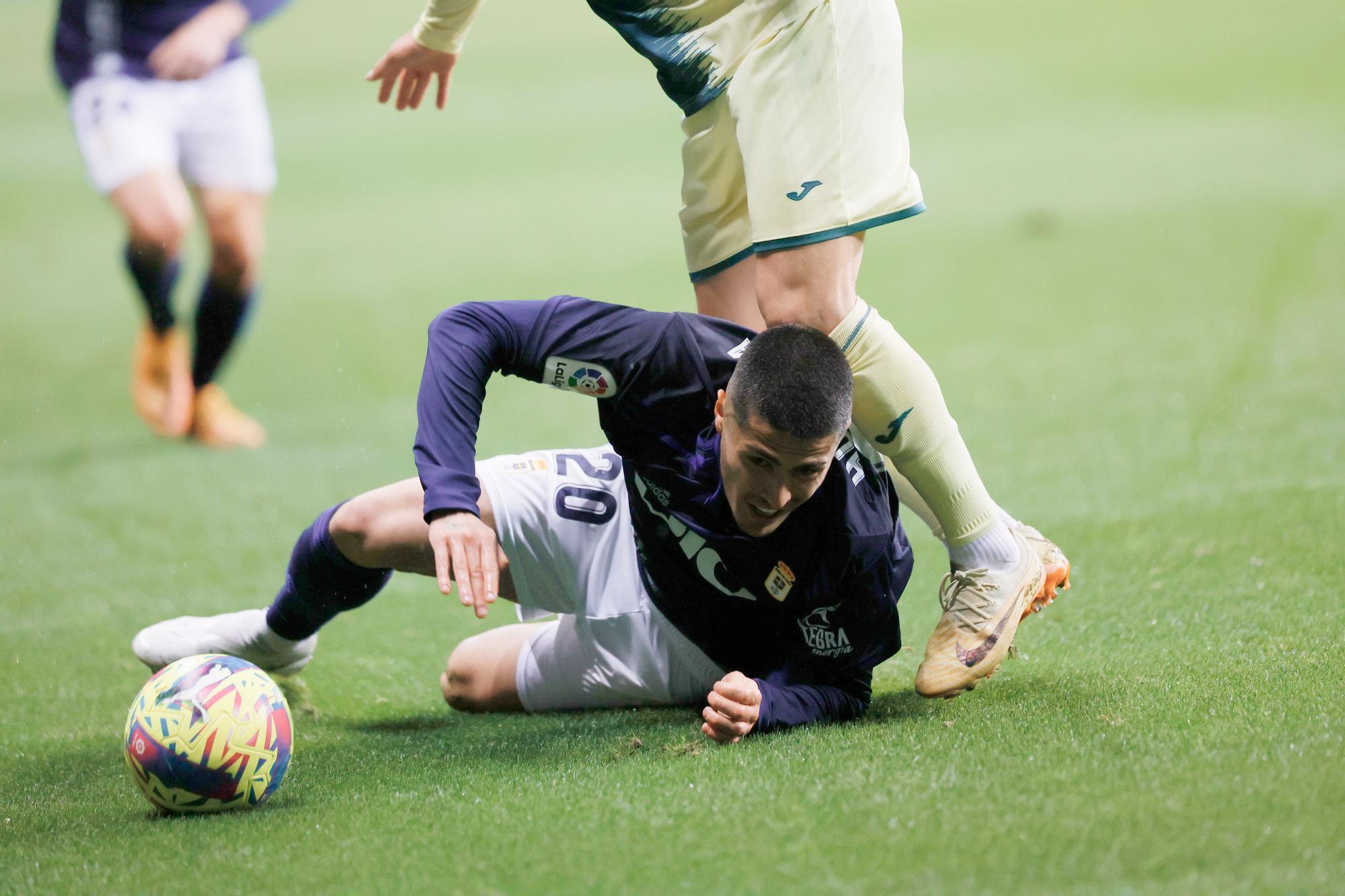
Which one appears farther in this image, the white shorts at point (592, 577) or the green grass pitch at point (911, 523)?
the white shorts at point (592, 577)

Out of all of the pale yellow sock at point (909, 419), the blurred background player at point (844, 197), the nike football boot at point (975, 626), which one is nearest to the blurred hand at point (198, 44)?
the blurred background player at point (844, 197)

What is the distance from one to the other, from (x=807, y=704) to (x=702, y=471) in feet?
1.49

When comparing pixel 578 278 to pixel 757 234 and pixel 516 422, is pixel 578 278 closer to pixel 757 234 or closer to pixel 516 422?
pixel 516 422

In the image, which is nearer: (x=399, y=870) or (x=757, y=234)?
(x=399, y=870)

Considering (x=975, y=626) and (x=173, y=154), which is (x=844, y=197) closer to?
(x=975, y=626)

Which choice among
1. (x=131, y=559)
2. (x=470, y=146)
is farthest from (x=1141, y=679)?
(x=470, y=146)

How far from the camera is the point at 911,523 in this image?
4.44 meters

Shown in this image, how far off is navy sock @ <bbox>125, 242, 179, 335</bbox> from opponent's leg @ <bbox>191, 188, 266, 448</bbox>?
15cm

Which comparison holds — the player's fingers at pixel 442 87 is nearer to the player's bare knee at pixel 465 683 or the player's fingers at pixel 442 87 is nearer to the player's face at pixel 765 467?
the player's bare knee at pixel 465 683

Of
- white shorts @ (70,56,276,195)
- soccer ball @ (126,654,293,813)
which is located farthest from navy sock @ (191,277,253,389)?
soccer ball @ (126,654,293,813)

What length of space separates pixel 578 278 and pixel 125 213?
7.55 ft

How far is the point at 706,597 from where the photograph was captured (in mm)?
2521

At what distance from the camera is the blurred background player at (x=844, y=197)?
2.45 meters

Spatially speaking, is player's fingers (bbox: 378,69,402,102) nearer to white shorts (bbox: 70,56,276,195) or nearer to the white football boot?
the white football boot
